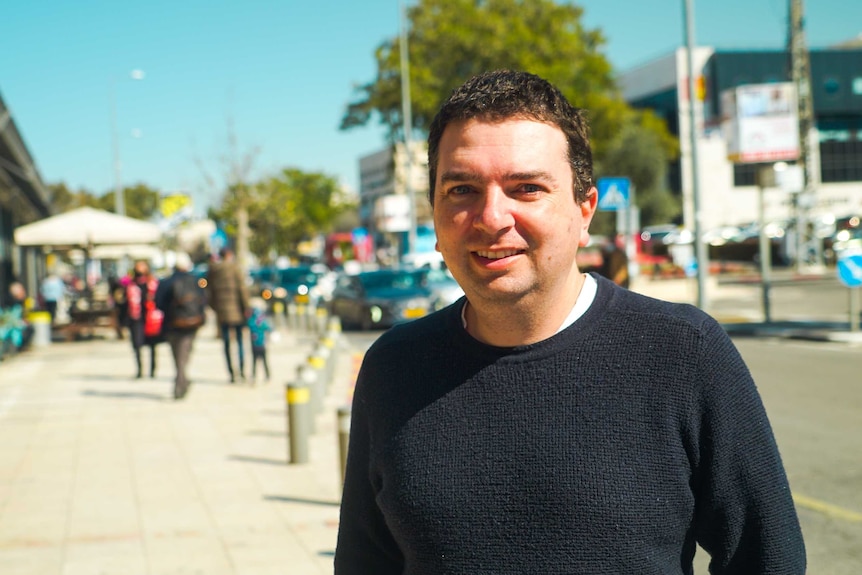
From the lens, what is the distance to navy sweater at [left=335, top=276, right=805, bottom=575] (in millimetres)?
1889

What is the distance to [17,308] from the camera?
23.0 metres

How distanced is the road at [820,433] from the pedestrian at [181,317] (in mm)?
7217

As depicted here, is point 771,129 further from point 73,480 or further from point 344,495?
point 344,495

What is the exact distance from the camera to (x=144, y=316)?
15.8 m

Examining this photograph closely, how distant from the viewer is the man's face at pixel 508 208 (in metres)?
1.98

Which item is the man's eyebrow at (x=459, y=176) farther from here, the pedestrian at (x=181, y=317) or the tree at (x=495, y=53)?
the tree at (x=495, y=53)

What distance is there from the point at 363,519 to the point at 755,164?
6635cm

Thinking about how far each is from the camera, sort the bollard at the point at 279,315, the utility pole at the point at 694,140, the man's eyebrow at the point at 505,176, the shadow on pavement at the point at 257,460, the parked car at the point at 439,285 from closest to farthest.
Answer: the man's eyebrow at the point at 505,176
the shadow on pavement at the point at 257,460
the utility pole at the point at 694,140
the parked car at the point at 439,285
the bollard at the point at 279,315

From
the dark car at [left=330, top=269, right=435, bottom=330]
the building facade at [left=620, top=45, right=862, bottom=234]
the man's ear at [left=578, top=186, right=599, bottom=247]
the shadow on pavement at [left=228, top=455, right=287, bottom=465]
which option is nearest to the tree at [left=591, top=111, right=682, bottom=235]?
the building facade at [left=620, top=45, right=862, bottom=234]

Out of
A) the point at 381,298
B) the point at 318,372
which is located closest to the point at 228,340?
the point at 318,372

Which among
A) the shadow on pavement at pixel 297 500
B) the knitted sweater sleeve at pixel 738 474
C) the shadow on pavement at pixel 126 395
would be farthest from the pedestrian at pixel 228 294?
the knitted sweater sleeve at pixel 738 474

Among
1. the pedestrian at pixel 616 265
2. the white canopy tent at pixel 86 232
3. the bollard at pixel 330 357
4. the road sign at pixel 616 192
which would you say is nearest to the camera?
the pedestrian at pixel 616 265

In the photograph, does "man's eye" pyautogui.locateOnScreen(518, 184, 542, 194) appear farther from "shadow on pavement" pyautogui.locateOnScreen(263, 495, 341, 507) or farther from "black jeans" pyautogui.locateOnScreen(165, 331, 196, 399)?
"black jeans" pyautogui.locateOnScreen(165, 331, 196, 399)

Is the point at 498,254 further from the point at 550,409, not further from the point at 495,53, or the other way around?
the point at 495,53
